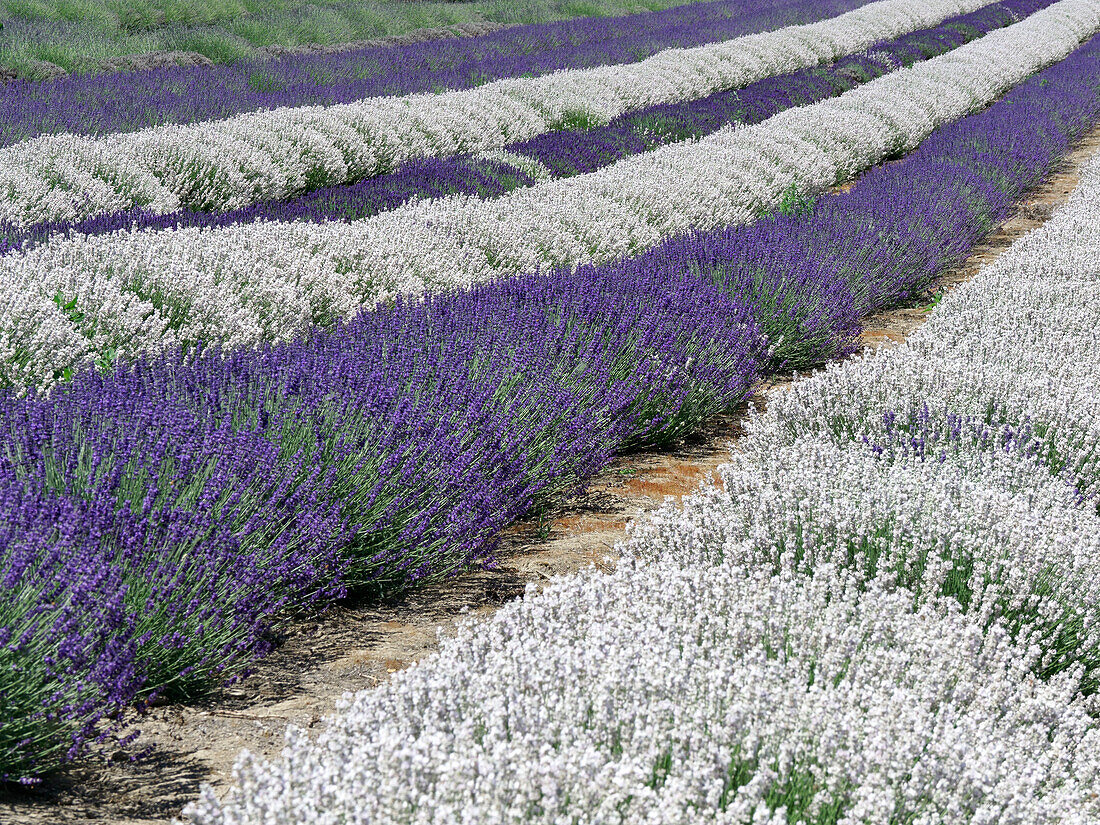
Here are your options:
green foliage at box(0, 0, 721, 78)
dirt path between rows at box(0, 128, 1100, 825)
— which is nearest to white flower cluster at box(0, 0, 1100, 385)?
dirt path between rows at box(0, 128, 1100, 825)

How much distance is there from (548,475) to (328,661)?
118 centimetres

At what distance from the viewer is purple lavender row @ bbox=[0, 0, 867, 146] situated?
8.58m

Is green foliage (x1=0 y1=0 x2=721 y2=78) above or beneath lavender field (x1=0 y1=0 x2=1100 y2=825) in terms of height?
above

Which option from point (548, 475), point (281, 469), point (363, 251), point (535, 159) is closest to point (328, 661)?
point (281, 469)

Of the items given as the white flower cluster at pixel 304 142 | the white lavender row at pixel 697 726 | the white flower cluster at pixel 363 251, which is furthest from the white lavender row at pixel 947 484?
the white flower cluster at pixel 304 142

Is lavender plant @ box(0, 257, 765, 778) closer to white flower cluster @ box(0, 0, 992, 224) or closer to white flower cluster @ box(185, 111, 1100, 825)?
white flower cluster @ box(185, 111, 1100, 825)

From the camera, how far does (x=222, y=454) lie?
8.78 ft

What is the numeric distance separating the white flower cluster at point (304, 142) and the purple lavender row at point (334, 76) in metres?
0.78

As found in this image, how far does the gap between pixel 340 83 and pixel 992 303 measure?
8.81m

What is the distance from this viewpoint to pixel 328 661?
2.71 metres

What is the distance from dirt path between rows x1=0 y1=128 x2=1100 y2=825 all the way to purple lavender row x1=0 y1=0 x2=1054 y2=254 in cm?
294

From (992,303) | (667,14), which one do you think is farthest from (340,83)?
(667,14)

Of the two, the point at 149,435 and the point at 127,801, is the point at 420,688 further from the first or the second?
the point at 149,435

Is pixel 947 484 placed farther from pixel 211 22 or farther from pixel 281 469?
pixel 211 22
